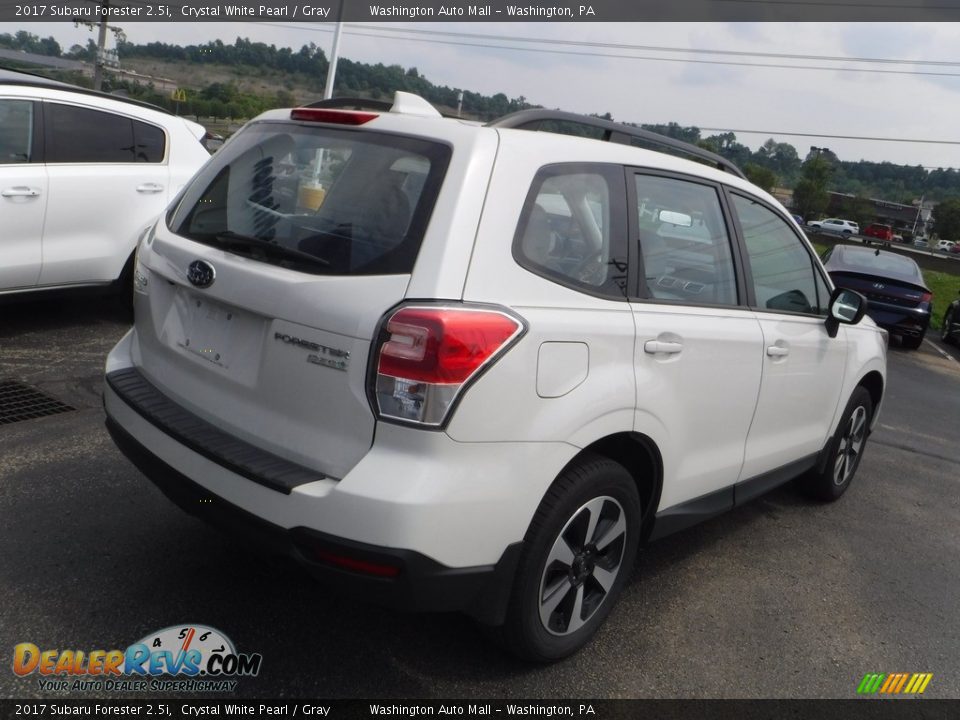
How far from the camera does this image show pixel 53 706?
98.9 inches

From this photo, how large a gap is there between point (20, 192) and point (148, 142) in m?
1.25

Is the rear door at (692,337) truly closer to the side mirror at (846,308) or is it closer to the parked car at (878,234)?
the side mirror at (846,308)

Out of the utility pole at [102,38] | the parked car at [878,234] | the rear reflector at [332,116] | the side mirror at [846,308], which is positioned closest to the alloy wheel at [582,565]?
the rear reflector at [332,116]

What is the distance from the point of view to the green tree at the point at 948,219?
9262 cm

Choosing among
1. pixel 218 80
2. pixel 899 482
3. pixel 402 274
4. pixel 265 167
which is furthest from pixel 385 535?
pixel 218 80

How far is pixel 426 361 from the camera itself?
235 centimetres

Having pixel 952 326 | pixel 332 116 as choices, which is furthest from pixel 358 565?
pixel 952 326

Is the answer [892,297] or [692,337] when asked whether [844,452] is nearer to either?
[692,337]

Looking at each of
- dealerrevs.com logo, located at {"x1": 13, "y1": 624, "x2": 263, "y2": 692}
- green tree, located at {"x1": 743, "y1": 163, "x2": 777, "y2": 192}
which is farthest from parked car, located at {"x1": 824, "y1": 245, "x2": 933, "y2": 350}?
green tree, located at {"x1": 743, "y1": 163, "x2": 777, "y2": 192}

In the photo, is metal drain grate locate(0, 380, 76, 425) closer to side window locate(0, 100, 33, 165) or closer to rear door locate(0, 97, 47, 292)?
rear door locate(0, 97, 47, 292)

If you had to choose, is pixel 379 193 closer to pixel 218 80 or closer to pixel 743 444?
pixel 743 444

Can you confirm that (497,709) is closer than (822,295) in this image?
Yes

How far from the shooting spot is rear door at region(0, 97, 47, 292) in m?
5.79

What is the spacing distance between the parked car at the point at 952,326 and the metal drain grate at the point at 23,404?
48.1 feet
